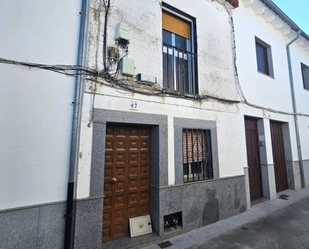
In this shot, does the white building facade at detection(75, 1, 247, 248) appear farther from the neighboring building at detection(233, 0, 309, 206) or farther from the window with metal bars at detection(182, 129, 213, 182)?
the neighboring building at detection(233, 0, 309, 206)

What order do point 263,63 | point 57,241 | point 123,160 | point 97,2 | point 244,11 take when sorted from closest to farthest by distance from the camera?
point 57,241
point 97,2
point 123,160
point 244,11
point 263,63

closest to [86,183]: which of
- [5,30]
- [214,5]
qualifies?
[5,30]

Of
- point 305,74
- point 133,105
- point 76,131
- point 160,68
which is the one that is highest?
point 305,74

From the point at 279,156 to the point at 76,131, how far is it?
25.2 feet

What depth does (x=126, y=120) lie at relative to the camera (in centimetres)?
330

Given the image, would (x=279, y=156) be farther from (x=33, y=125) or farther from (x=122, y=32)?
(x=33, y=125)

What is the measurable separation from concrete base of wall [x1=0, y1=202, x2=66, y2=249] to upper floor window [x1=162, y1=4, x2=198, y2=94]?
327 centimetres

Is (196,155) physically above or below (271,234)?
above

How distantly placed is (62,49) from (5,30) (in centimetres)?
75

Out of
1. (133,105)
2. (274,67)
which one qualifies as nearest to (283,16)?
(274,67)

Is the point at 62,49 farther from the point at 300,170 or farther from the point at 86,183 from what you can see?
the point at 300,170

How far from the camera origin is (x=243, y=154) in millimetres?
5109

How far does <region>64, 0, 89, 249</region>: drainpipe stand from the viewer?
2.57 meters

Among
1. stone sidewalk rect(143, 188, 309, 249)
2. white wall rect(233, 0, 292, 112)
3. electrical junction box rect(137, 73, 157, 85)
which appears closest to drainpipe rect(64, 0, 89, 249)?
electrical junction box rect(137, 73, 157, 85)
